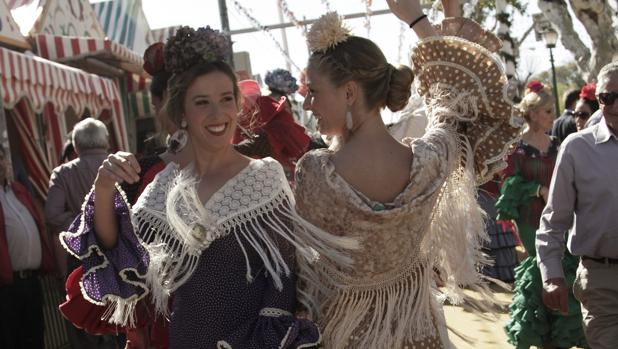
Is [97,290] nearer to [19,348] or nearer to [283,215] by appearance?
[283,215]

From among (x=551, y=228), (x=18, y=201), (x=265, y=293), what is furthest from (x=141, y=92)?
(x=265, y=293)

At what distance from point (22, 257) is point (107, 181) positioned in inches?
155

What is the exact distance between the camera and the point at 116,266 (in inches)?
123

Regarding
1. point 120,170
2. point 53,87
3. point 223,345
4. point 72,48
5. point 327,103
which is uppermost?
point 72,48

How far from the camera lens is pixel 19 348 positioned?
264 inches

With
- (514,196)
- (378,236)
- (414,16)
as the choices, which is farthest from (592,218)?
(514,196)

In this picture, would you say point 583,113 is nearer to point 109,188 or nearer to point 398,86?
point 398,86

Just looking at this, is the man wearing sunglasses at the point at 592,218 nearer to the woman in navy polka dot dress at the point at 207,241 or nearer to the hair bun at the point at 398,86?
the hair bun at the point at 398,86

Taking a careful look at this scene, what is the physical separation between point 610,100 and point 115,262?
Result: 2.53 meters

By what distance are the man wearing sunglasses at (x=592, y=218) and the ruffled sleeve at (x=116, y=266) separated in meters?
2.01

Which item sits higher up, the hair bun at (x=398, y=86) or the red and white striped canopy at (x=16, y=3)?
the red and white striped canopy at (x=16, y=3)

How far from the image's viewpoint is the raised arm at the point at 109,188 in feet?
9.87

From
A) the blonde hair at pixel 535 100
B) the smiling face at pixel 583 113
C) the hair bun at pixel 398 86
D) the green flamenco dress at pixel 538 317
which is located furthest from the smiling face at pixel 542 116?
the hair bun at pixel 398 86

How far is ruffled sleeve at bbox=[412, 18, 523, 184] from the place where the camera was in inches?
132
